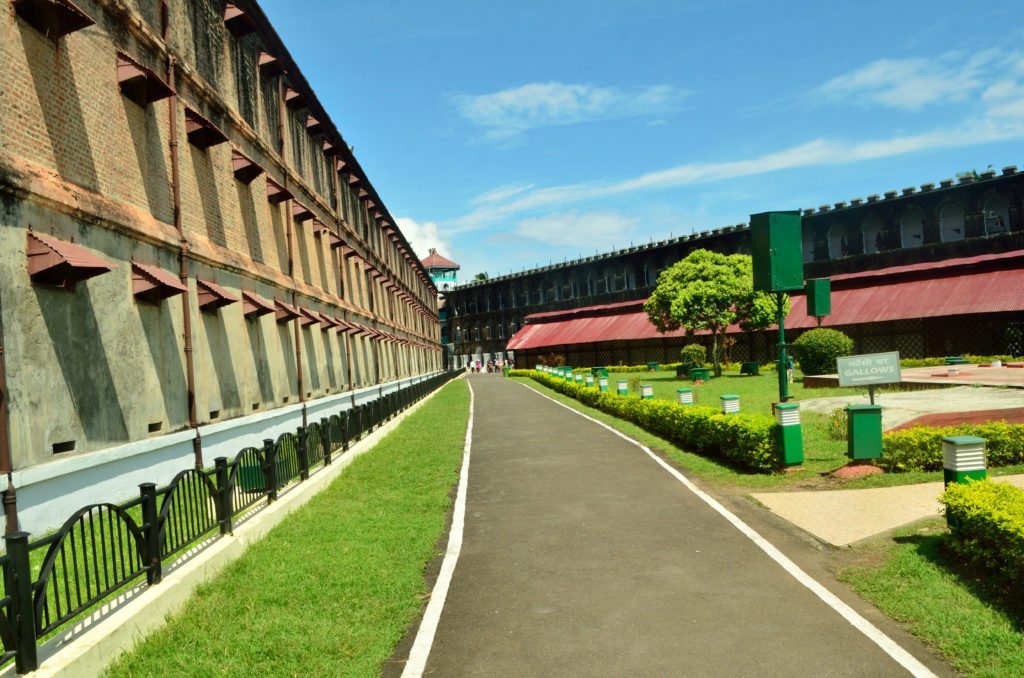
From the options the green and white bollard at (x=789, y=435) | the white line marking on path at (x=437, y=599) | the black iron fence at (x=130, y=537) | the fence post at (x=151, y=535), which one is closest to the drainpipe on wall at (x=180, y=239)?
the black iron fence at (x=130, y=537)

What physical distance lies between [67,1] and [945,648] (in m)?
11.6

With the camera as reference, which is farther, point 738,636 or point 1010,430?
point 1010,430

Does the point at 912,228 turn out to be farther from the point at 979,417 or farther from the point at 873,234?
the point at 979,417

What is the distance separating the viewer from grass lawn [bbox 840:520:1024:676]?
16.5ft

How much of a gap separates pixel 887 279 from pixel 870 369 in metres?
38.3

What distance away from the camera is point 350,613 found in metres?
6.30

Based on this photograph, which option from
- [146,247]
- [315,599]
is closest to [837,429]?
[315,599]

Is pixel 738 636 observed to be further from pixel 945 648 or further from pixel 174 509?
pixel 174 509

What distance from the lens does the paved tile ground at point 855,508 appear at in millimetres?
8461

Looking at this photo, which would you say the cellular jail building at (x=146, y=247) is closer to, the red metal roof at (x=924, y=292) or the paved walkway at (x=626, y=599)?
the paved walkway at (x=626, y=599)

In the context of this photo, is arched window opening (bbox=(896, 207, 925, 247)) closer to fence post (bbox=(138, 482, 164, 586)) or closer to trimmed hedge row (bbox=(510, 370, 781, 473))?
trimmed hedge row (bbox=(510, 370, 781, 473))

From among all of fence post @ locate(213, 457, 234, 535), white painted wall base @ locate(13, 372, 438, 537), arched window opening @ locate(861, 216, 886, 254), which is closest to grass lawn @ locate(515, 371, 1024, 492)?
fence post @ locate(213, 457, 234, 535)

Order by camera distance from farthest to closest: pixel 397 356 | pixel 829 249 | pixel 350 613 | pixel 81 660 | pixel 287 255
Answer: pixel 829 249 → pixel 397 356 → pixel 287 255 → pixel 350 613 → pixel 81 660

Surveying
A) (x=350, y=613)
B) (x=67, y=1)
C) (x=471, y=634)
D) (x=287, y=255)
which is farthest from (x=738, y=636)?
(x=287, y=255)
